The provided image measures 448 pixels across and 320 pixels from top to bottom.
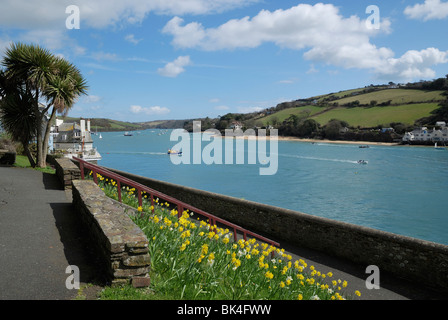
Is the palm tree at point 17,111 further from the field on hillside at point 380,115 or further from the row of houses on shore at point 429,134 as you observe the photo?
the field on hillside at point 380,115

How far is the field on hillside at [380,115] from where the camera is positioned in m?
129

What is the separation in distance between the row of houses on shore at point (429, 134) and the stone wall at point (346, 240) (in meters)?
114

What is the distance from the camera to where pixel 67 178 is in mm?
11547

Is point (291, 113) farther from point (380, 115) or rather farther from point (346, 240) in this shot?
point (346, 240)

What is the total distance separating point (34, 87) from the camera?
19.2m

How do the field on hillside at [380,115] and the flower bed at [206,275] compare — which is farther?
the field on hillside at [380,115]

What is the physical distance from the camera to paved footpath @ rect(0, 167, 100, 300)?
446cm

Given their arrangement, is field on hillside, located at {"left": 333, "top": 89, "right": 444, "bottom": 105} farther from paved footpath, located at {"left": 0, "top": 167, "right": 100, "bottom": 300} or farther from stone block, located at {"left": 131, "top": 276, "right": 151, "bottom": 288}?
stone block, located at {"left": 131, "top": 276, "right": 151, "bottom": 288}

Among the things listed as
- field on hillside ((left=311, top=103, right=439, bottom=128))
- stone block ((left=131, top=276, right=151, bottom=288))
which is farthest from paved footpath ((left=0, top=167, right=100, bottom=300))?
field on hillside ((left=311, top=103, right=439, bottom=128))

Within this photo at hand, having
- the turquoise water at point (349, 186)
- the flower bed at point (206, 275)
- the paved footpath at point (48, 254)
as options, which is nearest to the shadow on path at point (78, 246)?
the paved footpath at point (48, 254)

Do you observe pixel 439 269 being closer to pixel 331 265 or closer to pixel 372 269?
pixel 372 269

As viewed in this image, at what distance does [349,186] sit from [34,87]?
44389 mm
